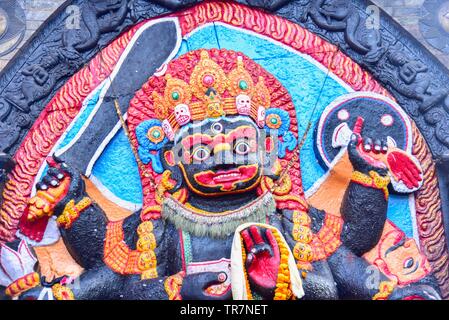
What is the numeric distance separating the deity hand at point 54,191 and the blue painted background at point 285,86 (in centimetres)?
27

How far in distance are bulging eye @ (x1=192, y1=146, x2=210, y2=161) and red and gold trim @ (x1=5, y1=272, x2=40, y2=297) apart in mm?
1450

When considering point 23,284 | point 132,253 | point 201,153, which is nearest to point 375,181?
A: point 201,153

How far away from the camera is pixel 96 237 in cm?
716

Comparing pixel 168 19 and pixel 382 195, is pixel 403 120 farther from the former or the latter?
pixel 168 19

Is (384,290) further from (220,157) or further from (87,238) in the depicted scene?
Result: (87,238)

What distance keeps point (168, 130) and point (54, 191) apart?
0.97 m

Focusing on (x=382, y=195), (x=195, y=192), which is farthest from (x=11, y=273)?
(x=382, y=195)

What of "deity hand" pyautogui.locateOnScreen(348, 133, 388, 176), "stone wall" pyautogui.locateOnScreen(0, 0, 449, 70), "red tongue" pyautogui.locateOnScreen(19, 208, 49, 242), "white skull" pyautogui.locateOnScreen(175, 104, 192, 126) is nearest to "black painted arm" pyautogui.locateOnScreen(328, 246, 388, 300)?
"deity hand" pyautogui.locateOnScreen(348, 133, 388, 176)

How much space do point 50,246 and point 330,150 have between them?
2239 mm

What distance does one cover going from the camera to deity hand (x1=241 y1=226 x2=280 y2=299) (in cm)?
673

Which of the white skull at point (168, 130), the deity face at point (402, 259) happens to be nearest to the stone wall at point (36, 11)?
the white skull at point (168, 130)

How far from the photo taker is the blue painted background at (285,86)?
7.43 metres

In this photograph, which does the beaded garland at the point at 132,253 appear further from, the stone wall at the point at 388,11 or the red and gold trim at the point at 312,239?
the stone wall at the point at 388,11

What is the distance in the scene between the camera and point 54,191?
717 centimetres
